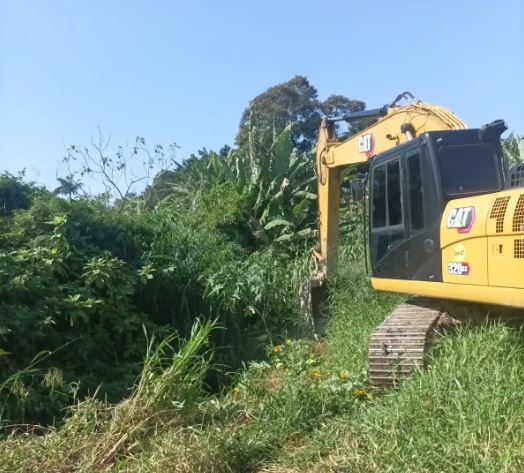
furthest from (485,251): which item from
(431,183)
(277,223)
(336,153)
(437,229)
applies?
(277,223)

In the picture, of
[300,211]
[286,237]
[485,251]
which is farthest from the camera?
[300,211]

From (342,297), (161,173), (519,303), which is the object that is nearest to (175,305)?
(342,297)

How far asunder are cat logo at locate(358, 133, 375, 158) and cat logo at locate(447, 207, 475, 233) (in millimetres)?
2466

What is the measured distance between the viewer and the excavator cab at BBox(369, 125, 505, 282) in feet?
19.9

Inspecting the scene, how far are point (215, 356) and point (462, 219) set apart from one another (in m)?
3.96

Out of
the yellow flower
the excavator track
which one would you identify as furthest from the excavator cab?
the yellow flower

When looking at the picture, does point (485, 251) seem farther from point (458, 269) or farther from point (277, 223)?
point (277, 223)

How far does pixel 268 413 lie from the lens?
216 inches

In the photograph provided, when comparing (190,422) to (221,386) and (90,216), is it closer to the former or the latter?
(221,386)

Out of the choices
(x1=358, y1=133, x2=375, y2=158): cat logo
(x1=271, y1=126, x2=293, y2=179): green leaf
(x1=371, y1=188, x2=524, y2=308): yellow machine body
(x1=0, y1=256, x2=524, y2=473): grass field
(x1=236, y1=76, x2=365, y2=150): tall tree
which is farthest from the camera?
(x1=236, y1=76, x2=365, y2=150): tall tree

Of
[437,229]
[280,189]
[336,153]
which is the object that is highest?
[336,153]

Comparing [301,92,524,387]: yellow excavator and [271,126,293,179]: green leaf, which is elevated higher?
[271,126,293,179]: green leaf

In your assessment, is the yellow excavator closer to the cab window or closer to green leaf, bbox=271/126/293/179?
the cab window

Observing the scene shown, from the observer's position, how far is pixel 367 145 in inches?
325
